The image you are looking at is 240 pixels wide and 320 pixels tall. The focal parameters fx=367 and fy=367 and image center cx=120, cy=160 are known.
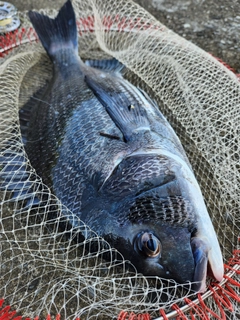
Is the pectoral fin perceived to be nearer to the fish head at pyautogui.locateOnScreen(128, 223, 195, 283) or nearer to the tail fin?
the fish head at pyautogui.locateOnScreen(128, 223, 195, 283)

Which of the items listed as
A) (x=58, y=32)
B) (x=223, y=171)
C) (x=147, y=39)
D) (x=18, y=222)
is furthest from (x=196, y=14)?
(x=18, y=222)

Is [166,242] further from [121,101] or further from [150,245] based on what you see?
[121,101]

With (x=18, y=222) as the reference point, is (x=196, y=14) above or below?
above

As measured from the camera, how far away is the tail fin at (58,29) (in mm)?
3025

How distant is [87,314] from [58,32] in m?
2.19

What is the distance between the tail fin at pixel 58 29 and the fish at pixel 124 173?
407 millimetres

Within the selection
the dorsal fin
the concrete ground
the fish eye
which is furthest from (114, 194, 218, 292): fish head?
the concrete ground

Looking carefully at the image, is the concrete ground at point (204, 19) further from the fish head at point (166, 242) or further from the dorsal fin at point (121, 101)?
the fish head at point (166, 242)

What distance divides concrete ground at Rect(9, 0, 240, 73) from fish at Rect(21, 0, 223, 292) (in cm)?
153

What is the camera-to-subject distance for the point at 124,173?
1.98 meters

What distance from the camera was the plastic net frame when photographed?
1892 mm

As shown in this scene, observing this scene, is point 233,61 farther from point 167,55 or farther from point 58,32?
point 58,32

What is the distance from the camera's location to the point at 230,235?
238cm

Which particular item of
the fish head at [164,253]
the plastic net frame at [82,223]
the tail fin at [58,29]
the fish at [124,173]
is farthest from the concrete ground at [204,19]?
the fish head at [164,253]
